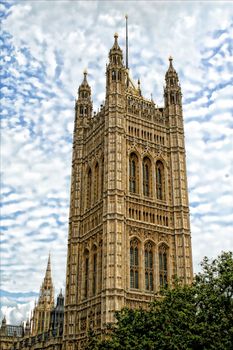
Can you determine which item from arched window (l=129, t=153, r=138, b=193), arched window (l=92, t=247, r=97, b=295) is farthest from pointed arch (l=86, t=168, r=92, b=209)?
arched window (l=92, t=247, r=97, b=295)

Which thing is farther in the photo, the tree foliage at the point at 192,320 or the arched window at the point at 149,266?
the arched window at the point at 149,266

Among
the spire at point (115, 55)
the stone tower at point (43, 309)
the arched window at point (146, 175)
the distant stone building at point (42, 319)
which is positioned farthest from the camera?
the stone tower at point (43, 309)

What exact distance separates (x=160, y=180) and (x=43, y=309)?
5696 cm

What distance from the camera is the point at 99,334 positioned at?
1823 inches

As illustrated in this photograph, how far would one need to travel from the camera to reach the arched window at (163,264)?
51.9 meters

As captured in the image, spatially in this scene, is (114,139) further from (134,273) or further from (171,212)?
(134,273)

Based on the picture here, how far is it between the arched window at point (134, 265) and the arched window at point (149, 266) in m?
1.18

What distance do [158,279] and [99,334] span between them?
8.72 metres

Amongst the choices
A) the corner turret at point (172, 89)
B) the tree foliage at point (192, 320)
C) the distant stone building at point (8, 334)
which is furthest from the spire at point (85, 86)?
the distant stone building at point (8, 334)

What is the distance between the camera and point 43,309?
103m

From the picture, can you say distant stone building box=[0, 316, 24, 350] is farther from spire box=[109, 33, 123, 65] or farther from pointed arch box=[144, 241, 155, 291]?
spire box=[109, 33, 123, 65]

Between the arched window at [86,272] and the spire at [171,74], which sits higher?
the spire at [171,74]

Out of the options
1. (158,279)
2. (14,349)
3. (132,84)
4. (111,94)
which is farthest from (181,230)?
(14,349)

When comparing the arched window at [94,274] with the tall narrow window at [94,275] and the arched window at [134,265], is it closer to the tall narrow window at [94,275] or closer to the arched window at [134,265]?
the tall narrow window at [94,275]
